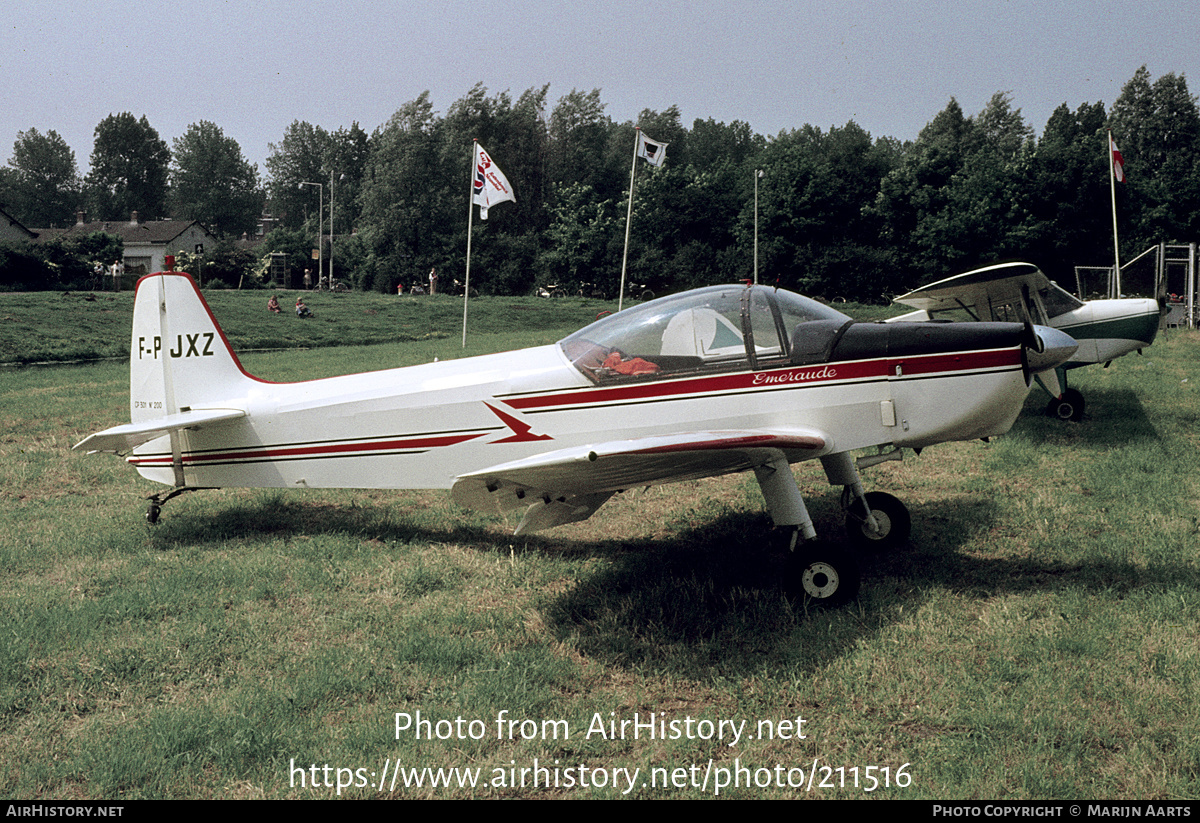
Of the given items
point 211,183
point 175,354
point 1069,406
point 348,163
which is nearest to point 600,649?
point 175,354

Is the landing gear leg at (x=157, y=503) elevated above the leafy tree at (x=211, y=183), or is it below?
below

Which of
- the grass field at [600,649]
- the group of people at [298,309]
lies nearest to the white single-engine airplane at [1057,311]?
the grass field at [600,649]

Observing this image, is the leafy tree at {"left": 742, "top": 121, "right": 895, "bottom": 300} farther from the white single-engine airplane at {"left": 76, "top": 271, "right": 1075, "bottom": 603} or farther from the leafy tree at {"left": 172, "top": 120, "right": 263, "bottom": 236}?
the leafy tree at {"left": 172, "top": 120, "right": 263, "bottom": 236}

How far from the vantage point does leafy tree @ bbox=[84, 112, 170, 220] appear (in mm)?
110188

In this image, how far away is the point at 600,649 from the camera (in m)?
4.55

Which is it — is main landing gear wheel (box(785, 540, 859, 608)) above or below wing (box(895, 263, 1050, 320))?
below

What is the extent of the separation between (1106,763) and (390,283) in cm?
5895

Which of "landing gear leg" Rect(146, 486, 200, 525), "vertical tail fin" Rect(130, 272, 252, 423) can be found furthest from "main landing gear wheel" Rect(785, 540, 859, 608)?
"landing gear leg" Rect(146, 486, 200, 525)

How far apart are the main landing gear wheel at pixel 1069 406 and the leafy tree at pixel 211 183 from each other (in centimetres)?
12030

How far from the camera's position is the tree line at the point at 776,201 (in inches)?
1873

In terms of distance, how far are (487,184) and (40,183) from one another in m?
119

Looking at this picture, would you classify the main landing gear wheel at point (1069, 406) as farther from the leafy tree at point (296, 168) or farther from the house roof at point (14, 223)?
the leafy tree at point (296, 168)

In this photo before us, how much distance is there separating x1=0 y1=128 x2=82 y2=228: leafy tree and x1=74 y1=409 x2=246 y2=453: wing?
12792 centimetres

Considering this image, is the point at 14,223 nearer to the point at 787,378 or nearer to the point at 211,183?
the point at 211,183
